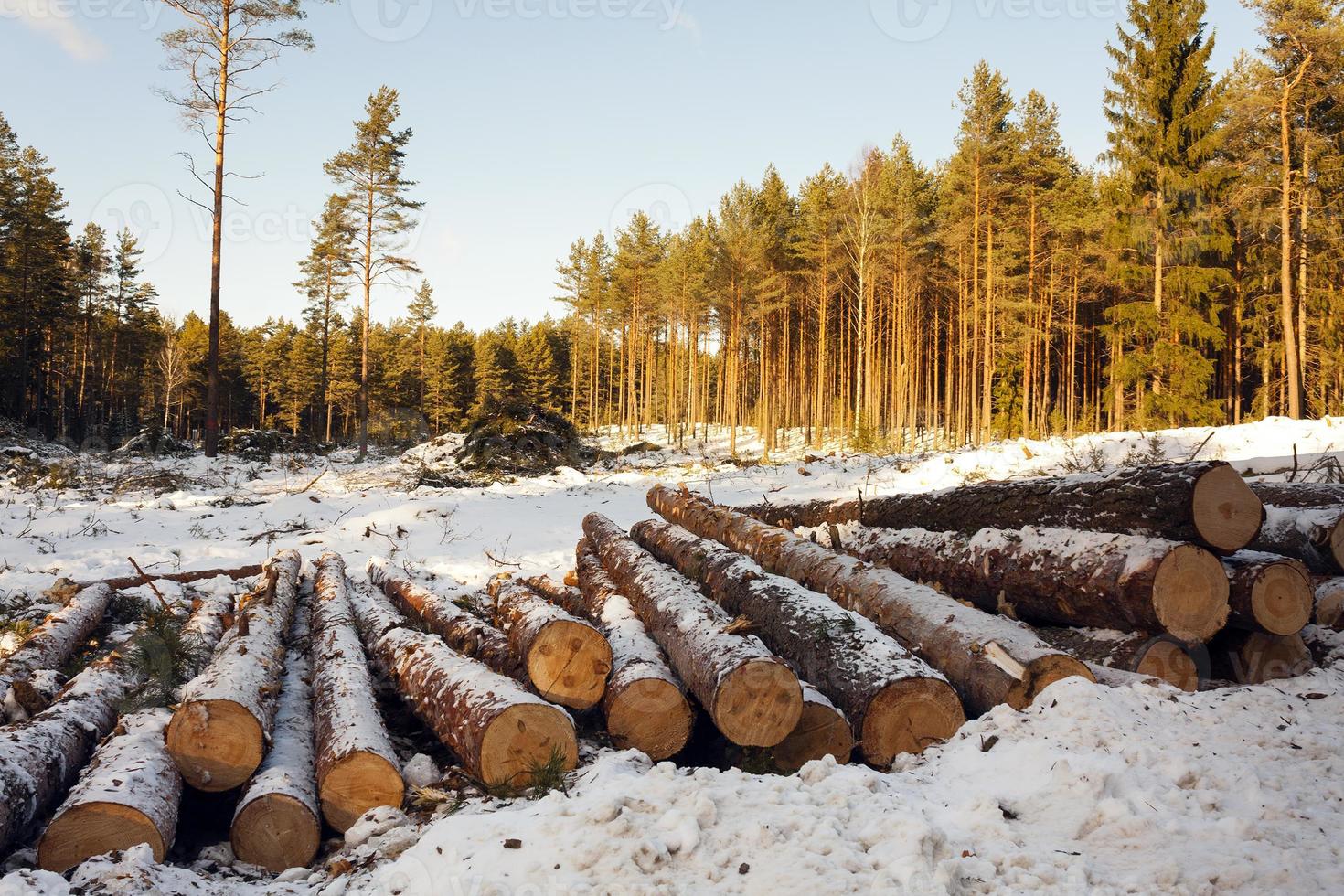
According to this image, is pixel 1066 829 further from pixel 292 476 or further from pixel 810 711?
pixel 292 476

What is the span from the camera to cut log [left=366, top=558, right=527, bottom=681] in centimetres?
544

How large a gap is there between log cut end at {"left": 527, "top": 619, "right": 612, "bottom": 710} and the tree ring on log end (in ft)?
13.9

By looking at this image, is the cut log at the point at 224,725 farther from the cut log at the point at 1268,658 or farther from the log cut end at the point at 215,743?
the cut log at the point at 1268,658

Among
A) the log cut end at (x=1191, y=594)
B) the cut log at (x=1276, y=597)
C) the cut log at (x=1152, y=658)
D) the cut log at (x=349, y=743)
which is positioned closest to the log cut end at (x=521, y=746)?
the cut log at (x=349, y=743)

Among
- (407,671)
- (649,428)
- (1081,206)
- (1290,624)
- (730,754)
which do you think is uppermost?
(1081,206)

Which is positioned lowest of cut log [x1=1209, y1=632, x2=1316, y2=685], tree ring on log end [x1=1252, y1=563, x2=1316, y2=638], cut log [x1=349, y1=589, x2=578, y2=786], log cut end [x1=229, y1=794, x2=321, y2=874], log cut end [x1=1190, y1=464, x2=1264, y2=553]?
log cut end [x1=229, y1=794, x2=321, y2=874]

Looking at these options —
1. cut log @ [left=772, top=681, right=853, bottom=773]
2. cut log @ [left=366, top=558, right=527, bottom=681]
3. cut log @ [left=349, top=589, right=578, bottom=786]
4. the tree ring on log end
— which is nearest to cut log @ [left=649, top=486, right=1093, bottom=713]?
cut log @ [left=772, top=681, right=853, bottom=773]

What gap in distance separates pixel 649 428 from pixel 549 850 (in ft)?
160

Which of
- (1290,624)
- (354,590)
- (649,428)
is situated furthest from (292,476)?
(649,428)

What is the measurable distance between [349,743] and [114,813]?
1.04 m

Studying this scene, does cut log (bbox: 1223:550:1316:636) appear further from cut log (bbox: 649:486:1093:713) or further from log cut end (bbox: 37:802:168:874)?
log cut end (bbox: 37:802:168:874)

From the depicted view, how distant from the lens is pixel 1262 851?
8.91 feet

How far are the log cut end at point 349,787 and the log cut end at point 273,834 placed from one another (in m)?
0.18

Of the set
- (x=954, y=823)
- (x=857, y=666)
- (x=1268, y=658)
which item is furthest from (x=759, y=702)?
(x=1268, y=658)
